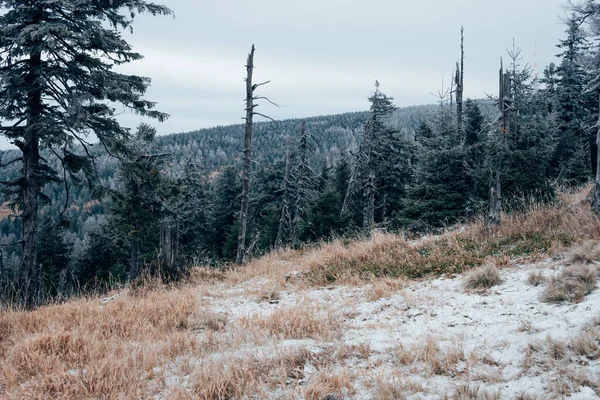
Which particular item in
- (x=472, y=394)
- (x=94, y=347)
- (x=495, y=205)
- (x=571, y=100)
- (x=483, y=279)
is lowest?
(x=94, y=347)

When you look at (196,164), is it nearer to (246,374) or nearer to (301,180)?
(301,180)

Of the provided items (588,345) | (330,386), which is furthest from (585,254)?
(330,386)

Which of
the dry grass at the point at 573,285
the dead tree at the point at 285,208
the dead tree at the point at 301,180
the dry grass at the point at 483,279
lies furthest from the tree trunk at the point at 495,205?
the dead tree at the point at 301,180

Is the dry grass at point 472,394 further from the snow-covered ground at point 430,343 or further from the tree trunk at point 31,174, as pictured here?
the tree trunk at point 31,174

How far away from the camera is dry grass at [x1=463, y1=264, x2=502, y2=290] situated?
5.25 m

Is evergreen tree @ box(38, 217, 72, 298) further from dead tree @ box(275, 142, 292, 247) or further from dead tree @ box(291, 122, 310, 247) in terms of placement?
dead tree @ box(291, 122, 310, 247)

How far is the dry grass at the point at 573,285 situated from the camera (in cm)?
413

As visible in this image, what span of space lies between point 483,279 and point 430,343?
2.21 metres

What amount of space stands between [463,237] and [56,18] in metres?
11.8

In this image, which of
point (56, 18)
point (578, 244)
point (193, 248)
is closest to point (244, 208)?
point (56, 18)

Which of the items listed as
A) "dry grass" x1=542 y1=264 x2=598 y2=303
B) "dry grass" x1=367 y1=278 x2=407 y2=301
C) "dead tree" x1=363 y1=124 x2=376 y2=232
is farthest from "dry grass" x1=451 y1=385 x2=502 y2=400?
"dead tree" x1=363 y1=124 x2=376 y2=232

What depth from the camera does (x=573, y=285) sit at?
430 cm

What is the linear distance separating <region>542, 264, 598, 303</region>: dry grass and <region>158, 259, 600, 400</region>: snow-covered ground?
0.45 feet

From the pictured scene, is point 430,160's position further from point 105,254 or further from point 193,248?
point 105,254
